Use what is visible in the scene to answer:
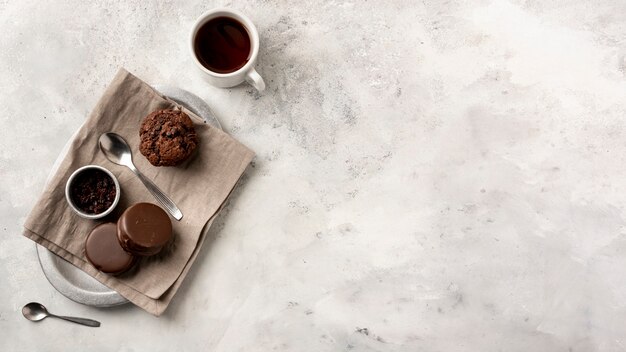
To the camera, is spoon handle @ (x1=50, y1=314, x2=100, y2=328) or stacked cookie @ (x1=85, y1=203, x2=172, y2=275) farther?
spoon handle @ (x1=50, y1=314, x2=100, y2=328)

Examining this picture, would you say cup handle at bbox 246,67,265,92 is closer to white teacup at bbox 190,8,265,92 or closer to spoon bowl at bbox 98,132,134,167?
white teacup at bbox 190,8,265,92

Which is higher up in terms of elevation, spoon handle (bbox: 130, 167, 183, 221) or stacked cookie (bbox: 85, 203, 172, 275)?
spoon handle (bbox: 130, 167, 183, 221)

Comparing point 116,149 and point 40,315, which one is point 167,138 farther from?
point 40,315

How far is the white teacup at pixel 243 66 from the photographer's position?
1.35 meters

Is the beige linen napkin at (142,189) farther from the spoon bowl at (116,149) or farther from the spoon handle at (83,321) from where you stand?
the spoon handle at (83,321)

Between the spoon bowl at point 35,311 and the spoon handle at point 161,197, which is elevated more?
the spoon handle at point 161,197

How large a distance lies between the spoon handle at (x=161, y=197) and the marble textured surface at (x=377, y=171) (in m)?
0.13

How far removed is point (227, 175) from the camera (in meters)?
1.39

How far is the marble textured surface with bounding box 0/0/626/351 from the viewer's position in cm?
145

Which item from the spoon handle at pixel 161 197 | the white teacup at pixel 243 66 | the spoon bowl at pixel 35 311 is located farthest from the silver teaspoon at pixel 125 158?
the spoon bowl at pixel 35 311

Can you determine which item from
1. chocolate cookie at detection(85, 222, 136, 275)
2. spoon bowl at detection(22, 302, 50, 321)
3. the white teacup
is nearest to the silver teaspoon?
chocolate cookie at detection(85, 222, 136, 275)

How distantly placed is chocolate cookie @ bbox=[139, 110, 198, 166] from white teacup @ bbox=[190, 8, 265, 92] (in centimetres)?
12

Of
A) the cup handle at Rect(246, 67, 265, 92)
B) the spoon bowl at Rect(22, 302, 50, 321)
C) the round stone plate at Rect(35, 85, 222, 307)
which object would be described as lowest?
the spoon bowl at Rect(22, 302, 50, 321)

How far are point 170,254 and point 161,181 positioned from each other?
0.59ft
